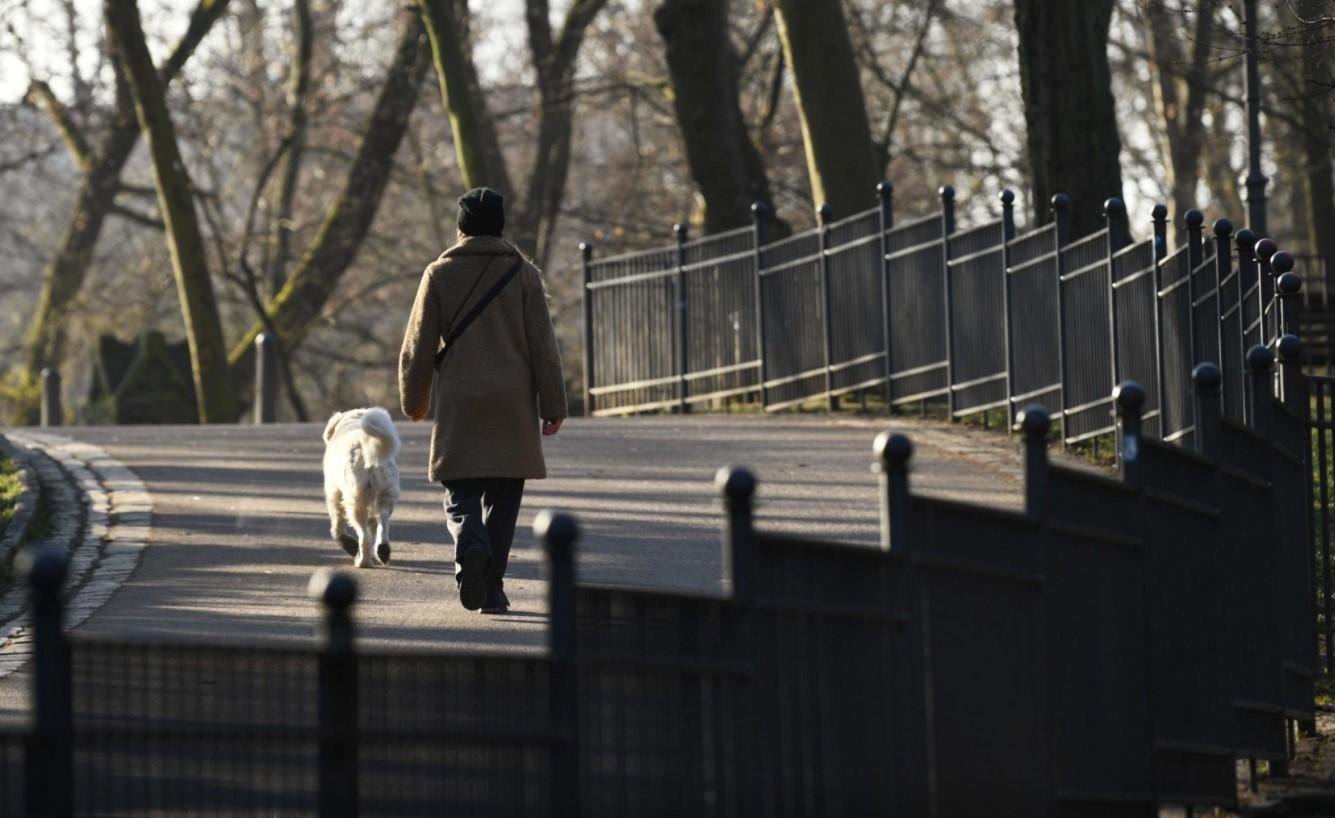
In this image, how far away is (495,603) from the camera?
9883 millimetres

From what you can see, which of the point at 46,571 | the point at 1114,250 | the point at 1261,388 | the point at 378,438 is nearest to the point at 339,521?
the point at 378,438

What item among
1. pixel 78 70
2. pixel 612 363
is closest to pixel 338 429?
pixel 612 363

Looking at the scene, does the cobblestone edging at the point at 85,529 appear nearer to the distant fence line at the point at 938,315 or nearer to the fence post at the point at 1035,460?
the fence post at the point at 1035,460

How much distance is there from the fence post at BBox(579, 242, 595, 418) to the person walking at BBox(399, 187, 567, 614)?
12.9 metres

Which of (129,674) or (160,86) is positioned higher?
(160,86)

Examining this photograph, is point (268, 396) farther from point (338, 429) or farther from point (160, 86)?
point (338, 429)

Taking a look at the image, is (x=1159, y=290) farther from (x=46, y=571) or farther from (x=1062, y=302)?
(x=46, y=571)

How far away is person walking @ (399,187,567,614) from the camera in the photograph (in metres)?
9.59

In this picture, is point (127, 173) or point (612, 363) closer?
point (612, 363)

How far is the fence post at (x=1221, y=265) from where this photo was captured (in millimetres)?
11359

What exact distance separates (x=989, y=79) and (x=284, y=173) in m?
12.0

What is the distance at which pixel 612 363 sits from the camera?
910 inches

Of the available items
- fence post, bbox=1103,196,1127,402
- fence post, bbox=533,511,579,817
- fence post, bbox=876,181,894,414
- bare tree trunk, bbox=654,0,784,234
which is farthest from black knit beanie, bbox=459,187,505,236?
bare tree trunk, bbox=654,0,784,234

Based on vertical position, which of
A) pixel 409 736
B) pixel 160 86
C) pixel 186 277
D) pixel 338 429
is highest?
pixel 160 86
